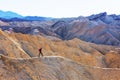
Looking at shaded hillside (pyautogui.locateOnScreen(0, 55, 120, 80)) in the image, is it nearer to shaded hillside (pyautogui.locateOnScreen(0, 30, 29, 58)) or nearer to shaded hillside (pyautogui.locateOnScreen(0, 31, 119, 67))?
shaded hillside (pyautogui.locateOnScreen(0, 30, 29, 58))

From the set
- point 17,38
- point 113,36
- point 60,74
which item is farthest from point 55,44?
point 113,36

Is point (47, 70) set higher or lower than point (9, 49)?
higher

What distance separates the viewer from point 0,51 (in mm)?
40906

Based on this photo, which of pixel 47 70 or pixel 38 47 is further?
pixel 38 47

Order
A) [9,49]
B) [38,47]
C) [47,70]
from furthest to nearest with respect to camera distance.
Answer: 1. [38,47]
2. [9,49]
3. [47,70]

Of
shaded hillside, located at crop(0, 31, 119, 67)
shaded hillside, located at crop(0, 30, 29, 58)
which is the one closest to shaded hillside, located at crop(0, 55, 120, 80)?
shaded hillside, located at crop(0, 30, 29, 58)

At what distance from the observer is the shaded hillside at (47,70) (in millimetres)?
24953

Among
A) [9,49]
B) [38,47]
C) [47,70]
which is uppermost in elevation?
[47,70]

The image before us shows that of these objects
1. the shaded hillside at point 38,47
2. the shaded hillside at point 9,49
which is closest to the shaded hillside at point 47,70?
the shaded hillside at point 9,49

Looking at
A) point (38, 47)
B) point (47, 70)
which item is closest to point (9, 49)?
point (38, 47)

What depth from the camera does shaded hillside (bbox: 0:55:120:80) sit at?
25.0m

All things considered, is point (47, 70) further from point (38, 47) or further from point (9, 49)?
point (38, 47)

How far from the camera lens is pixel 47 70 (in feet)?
87.0

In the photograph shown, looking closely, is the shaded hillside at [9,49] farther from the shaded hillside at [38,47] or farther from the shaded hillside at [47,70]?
the shaded hillside at [47,70]
